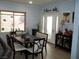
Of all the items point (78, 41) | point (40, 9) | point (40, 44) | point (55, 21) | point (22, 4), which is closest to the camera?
point (78, 41)

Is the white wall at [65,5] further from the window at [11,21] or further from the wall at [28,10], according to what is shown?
the window at [11,21]

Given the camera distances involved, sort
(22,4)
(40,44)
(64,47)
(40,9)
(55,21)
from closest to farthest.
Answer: (40,44), (64,47), (55,21), (22,4), (40,9)

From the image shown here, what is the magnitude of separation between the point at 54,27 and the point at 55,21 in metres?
0.39

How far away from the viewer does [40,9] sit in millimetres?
8469

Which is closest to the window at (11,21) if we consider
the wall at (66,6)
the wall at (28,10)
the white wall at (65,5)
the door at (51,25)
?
the wall at (28,10)

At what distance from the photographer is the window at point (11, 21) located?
7.35 metres

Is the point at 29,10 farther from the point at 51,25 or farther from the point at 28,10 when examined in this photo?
the point at 51,25

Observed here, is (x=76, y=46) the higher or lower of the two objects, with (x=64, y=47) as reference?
higher

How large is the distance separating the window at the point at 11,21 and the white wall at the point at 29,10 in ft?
0.94

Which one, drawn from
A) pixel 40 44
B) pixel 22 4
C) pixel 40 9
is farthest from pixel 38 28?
pixel 40 44

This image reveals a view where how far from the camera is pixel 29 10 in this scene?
26.6 ft

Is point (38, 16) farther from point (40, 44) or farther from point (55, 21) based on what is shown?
point (40, 44)

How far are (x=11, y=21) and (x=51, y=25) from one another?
8.89 ft

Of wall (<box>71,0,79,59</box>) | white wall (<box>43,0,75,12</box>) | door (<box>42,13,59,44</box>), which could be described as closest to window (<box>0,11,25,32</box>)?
door (<box>42,13,59,44</box>)
